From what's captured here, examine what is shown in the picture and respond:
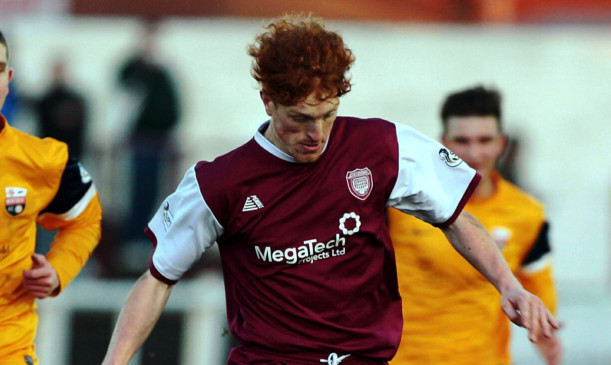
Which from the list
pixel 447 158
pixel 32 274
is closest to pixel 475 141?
pixel 447 158

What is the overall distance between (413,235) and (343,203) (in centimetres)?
132

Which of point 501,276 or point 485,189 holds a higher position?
point 501,276

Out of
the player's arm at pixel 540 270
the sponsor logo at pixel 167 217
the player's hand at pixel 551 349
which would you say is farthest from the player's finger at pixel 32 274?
the player's hand at pixel 551 349

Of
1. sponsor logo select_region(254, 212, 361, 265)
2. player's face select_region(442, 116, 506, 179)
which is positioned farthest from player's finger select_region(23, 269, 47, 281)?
player's face select_region(442, 116, 506, 179)

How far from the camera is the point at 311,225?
4617 mm

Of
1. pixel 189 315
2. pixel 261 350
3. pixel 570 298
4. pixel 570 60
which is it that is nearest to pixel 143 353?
pixel 189 315

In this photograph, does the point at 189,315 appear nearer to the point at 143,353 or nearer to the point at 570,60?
the point at 143,353

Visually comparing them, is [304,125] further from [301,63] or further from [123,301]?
[123,301]

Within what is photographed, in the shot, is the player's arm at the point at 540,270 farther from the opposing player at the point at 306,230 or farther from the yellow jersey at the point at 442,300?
the opposing player at the point at 306,230

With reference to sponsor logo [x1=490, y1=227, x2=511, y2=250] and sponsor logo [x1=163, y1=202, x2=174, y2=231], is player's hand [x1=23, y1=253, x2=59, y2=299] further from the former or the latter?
sponsor logo [x1=490, y1=227, x2=511, y2=250]

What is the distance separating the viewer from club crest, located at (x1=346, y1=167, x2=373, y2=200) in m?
4.64

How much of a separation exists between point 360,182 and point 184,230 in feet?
2.37

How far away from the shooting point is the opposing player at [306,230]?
4.58m

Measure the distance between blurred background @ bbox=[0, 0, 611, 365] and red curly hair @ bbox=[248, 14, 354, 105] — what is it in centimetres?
660
